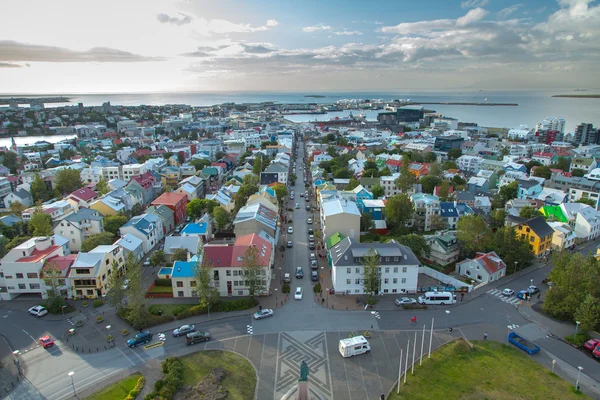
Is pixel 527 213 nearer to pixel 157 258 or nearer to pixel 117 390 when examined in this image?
pixel 157 258

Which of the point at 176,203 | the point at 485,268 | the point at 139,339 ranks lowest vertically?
the point at 139,339

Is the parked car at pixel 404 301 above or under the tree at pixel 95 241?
under

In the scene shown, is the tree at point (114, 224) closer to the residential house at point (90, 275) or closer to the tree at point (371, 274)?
the residential house at point (90, 275)

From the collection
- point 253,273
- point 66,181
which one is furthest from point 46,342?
point 66,181

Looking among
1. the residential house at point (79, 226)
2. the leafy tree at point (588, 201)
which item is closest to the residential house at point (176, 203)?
the residential house at point (79, 226)

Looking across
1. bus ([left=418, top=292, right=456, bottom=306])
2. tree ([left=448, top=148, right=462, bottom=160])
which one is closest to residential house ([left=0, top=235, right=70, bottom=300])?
bus ([left=418, top=292, right=456, bottom=306])

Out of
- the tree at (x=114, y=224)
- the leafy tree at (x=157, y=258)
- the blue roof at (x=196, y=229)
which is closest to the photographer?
the leafy tree at (x=157, y=258)

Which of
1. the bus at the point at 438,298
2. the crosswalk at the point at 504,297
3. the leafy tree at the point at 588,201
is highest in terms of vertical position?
the leafy tree at the point at 588,201

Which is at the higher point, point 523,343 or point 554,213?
point 554,213
